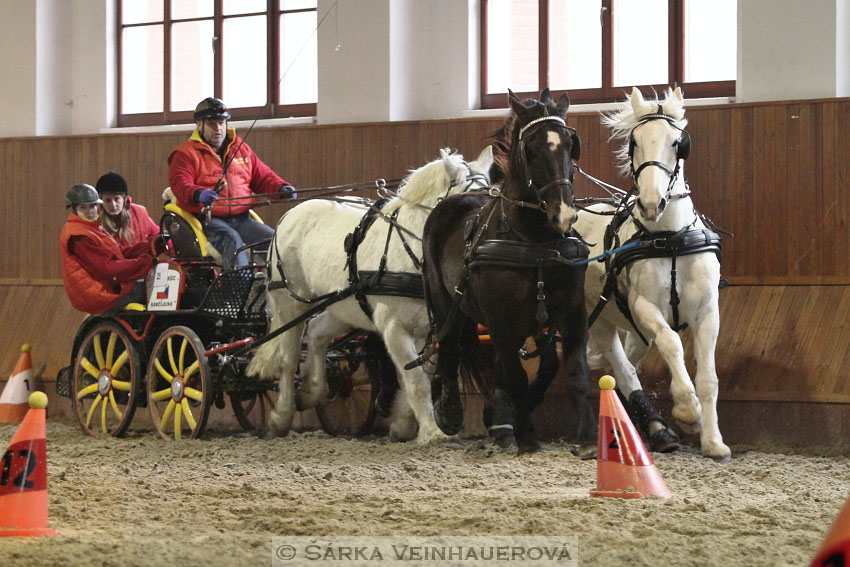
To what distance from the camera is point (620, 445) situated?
4504 mm

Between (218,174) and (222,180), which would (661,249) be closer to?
(222,180)

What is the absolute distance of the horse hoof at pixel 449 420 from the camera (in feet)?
20.3

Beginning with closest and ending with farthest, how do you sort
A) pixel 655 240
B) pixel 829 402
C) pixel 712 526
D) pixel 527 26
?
1. pixel 712 526
2. pixel 655 240
3. pixel 829 402
4. pixel 527 26

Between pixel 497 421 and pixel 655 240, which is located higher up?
pixel 655 240

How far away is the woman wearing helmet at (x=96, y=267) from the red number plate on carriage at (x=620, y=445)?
3921mm

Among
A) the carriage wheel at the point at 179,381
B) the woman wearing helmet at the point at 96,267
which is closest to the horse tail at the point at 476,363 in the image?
the carriage wheel at the point at 179,381

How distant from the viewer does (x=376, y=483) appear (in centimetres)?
527

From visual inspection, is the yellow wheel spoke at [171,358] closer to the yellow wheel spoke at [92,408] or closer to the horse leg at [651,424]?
the yellow wheel spoke at [92,408]

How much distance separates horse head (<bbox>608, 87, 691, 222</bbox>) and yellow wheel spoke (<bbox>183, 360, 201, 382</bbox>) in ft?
9.01

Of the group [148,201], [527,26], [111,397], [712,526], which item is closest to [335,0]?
[527,26]

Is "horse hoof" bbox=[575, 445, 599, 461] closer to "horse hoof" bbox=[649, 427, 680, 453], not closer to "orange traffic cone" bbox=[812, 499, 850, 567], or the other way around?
"horse hoof" bbox=[649, 427, 680, 453]

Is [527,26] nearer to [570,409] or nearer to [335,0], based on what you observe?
[335,0]

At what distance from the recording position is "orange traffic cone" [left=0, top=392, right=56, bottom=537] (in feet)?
13.1

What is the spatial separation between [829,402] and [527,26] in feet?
12.2
